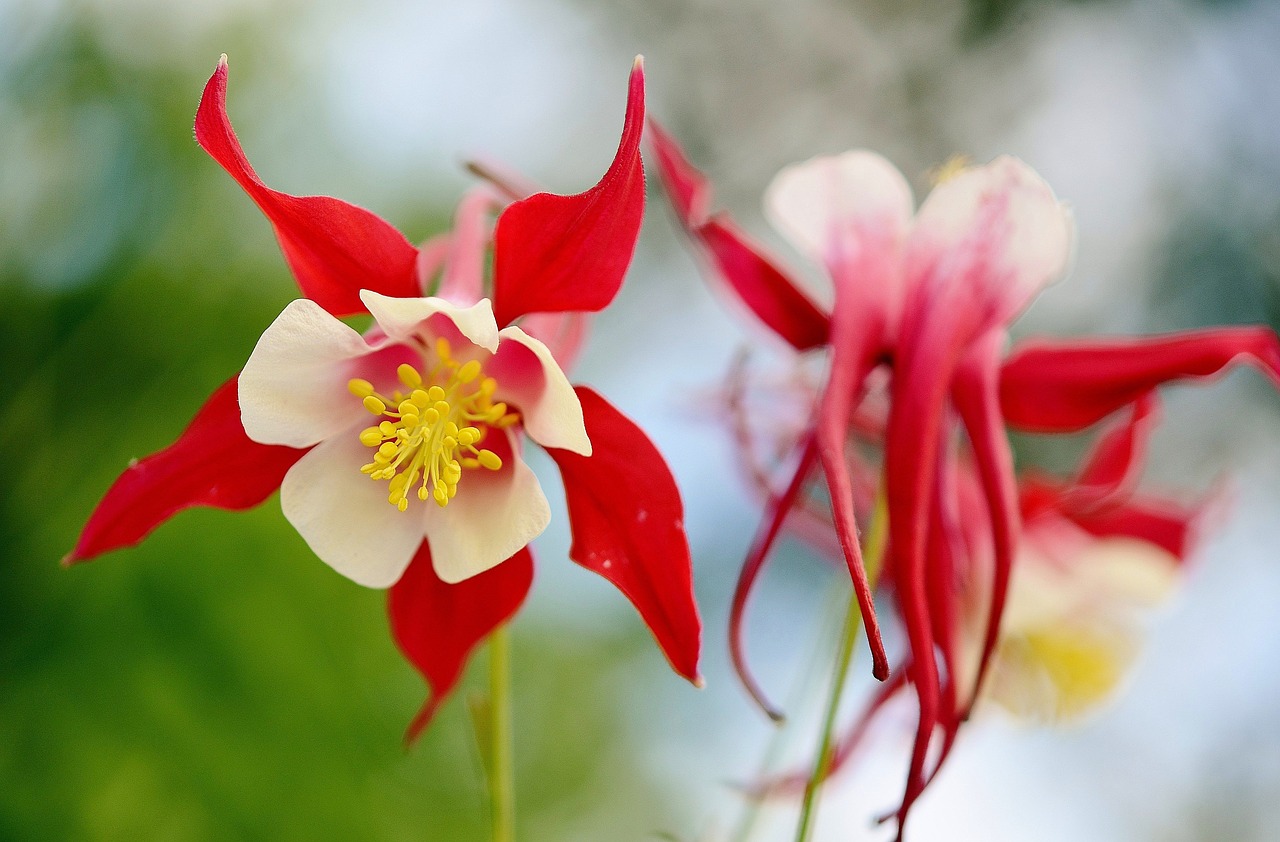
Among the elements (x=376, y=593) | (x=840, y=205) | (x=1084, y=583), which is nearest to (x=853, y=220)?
(x=840, y=205)

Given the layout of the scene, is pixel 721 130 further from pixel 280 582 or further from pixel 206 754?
pixel 206 754

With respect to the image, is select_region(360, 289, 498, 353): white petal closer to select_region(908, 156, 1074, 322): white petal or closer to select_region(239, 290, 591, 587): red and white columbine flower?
select_region(239, 290, 591, 587): red and white columbine flower

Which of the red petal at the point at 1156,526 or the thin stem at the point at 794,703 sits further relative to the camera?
the red petal at the point at 1156,526

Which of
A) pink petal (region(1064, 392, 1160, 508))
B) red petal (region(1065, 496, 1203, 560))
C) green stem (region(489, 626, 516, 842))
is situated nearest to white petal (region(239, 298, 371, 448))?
green stem (region(489, 626, 516, 842))

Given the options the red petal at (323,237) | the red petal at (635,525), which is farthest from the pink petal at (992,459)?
the red petal at (323,237)

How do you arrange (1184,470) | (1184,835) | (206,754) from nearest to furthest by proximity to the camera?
(206,754) < (1184,835) < (1184,470)

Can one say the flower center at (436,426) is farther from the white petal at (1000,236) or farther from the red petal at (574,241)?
the white petal at (1000,236)

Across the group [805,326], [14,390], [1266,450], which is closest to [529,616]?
[14,390]
